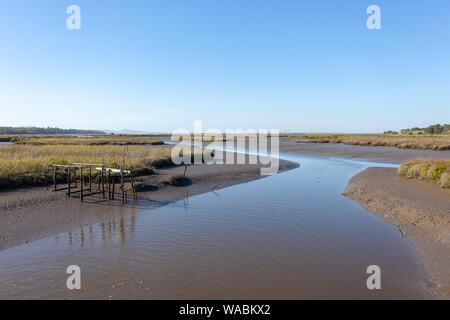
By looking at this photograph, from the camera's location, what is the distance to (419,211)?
10.7 m

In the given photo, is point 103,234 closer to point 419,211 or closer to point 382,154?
point 419,211

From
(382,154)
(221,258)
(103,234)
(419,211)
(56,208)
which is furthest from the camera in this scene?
(382,154)

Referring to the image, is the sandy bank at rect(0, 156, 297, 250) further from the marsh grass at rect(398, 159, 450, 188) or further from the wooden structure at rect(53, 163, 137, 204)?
the marsh grass at rect(398, 159, 450, 188)

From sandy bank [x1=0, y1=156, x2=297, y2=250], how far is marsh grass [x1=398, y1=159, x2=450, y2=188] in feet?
39.5

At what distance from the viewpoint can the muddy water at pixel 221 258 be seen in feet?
18.7

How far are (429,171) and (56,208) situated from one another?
18.9m

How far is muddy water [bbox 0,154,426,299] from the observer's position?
5.70 m

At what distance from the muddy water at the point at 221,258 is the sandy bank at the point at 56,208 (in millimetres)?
733

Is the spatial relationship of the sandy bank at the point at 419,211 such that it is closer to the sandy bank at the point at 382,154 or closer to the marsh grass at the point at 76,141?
the sandy bank at the point at 382,154

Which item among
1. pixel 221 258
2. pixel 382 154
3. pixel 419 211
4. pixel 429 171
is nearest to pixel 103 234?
pixel 221 258

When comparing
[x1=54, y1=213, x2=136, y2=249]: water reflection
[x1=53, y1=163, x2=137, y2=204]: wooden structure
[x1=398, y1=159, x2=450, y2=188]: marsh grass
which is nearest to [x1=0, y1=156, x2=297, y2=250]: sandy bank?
[x1=53, y1=163, x2=137, y2=204]: wooden structure

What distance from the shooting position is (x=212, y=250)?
7629 mm
